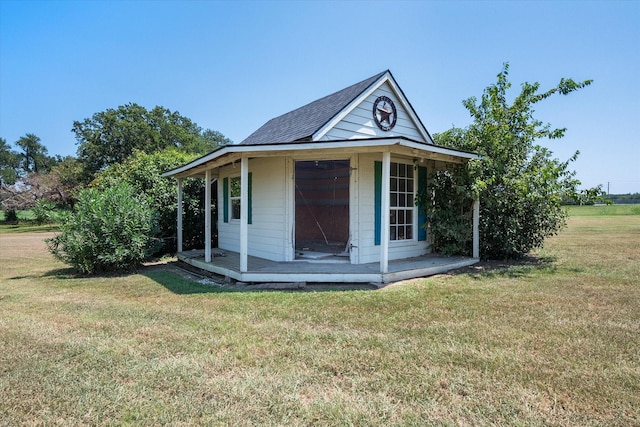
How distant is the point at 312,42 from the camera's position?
11078mm

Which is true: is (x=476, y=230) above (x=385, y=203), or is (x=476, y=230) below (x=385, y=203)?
below

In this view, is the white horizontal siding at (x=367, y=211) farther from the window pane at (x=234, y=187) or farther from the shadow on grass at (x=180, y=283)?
the window pane at (x=234, y=187)

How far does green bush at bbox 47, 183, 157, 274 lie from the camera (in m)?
7.70

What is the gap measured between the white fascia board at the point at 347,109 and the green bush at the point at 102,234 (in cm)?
463

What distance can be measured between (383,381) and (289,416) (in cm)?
83

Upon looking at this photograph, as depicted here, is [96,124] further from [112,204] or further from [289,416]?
[289,416]

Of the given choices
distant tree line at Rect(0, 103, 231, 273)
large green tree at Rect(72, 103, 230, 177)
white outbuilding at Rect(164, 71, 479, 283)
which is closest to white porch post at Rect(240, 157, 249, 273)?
white outbuilding at Rect(164, 71, 479, 283)

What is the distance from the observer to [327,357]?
10.4ft

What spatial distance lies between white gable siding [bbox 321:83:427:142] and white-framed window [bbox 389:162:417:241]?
1496mm

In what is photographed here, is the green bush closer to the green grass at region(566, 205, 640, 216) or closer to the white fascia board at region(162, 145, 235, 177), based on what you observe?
the white fascia board at region(162, 145, 235, 177)

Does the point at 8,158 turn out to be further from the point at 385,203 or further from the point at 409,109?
the point at 385,203

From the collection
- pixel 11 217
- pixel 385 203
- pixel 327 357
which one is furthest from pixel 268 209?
pixel 11 217

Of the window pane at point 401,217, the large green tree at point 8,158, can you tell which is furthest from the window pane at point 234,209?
the large green tree at point 8,158

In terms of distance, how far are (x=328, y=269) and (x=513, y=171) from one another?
5.10 meters
